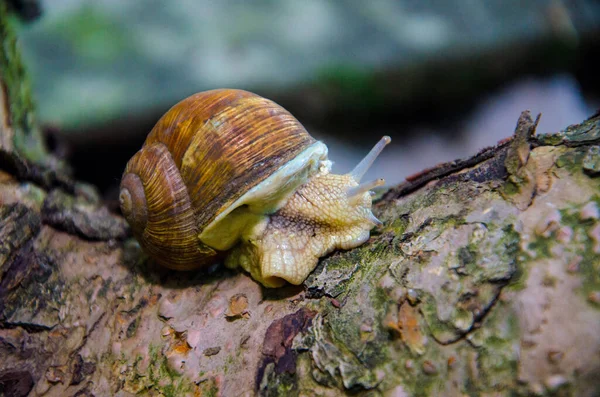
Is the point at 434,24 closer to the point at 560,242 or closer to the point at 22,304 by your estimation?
the point at 560,242

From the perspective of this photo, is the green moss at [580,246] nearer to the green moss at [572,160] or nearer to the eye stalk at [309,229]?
the green moss at [572,160]

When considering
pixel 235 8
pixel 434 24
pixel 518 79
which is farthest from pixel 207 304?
pixel 518 79

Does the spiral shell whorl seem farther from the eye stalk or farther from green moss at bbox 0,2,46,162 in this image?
green moss at bbox 0,2,46,162

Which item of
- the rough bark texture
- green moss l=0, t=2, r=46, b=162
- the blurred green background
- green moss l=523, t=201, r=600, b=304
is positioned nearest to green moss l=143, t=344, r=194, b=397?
the rough bark texture

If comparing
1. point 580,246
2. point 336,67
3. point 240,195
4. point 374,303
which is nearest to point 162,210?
point 240,195

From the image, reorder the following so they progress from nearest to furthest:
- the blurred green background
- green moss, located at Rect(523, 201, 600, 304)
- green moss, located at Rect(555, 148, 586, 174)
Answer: green moss, located at Rect(523, 201, 600, 304)
green moss, located at Rect(555, 148, 586, 174)
the blurred green background

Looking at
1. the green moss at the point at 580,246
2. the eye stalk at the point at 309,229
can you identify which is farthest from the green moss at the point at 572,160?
the eye stalk at the point at 309,229
